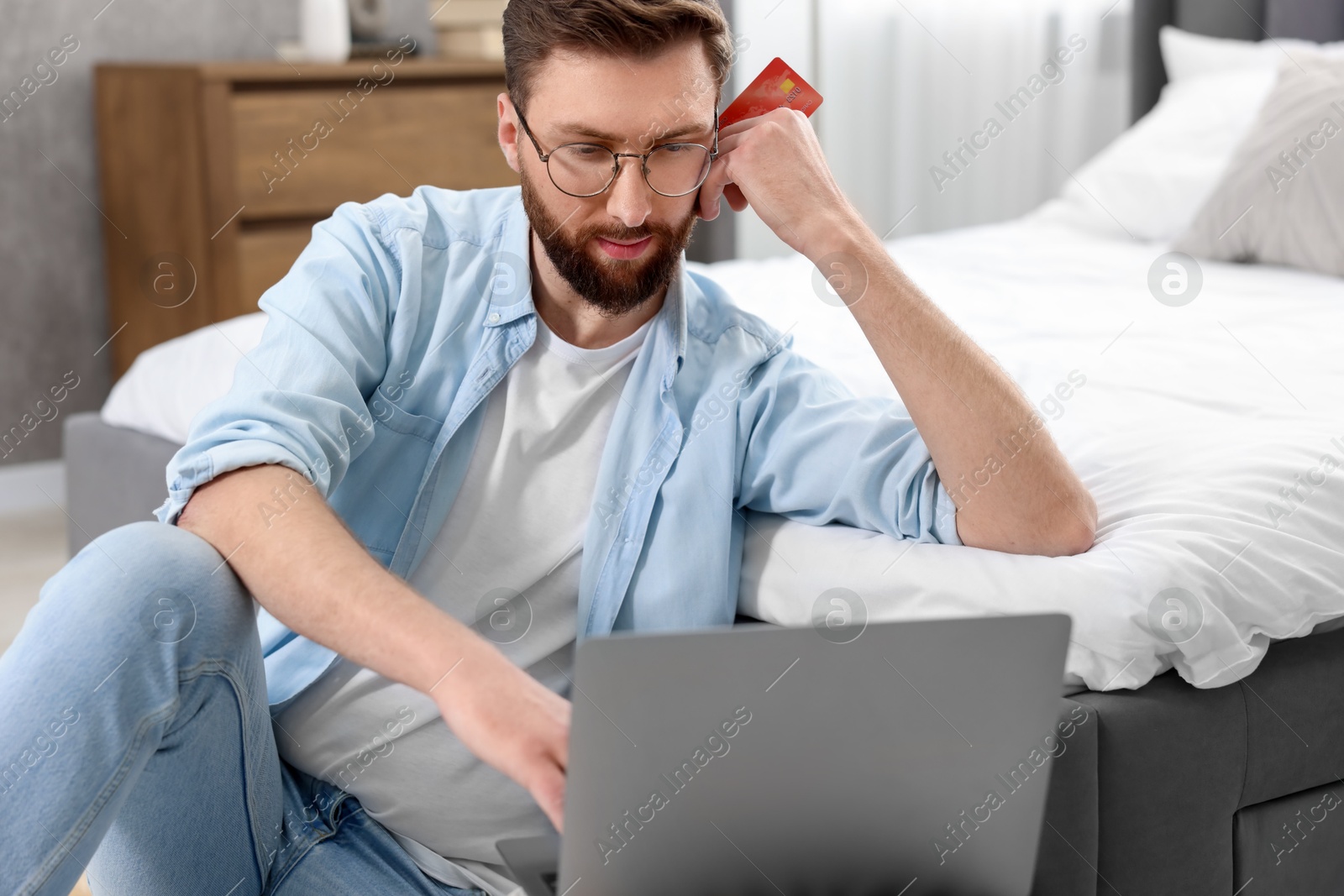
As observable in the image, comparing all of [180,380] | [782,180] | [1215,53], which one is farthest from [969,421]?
[1215,53]

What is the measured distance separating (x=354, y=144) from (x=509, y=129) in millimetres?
1776

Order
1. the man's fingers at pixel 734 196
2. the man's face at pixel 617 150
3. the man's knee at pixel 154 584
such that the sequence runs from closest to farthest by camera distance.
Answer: the man's knee at pixel 154 584 < the man's face at pixel 617 150 < the man's fingers at pixel 734 196

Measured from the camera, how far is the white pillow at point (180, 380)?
1.72m

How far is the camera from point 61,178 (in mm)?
2988

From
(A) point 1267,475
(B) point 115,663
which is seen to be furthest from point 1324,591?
(B) point 115,663

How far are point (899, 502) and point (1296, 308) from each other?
1.00m

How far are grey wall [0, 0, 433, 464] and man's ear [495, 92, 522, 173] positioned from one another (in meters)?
2.14

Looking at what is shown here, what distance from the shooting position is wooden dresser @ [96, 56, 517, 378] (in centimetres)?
272

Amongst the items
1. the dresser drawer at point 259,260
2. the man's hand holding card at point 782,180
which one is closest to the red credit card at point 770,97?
the man's hand holding card at point 782,180

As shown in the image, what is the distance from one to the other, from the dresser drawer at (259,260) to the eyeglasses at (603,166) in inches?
70.3

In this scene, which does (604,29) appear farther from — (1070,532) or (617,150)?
(1070,532)

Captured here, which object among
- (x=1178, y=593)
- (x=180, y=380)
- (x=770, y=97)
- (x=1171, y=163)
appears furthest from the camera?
(x=1171, y=163)

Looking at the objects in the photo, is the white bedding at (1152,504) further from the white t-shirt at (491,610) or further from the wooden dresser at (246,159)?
the wooden dresser at (246,159)

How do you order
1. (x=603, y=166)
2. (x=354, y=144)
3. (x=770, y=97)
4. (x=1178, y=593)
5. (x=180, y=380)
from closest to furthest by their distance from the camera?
(x=1178, y=593)
(x=603, y=166)
(x=770, y=97)
(x=180, y=380)
(x=354, y=144)
